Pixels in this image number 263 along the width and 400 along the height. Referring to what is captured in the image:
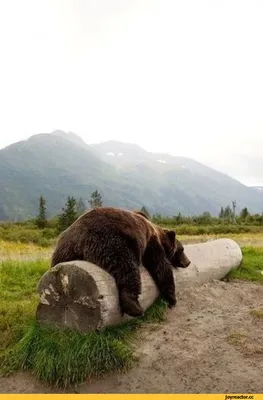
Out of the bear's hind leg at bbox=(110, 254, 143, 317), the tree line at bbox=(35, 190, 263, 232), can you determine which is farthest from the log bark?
the tree line at bbox=(35, 190, 263, 232)

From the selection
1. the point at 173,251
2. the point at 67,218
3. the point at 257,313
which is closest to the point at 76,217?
the point at 67,218

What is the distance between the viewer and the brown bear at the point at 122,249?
6.19 metres

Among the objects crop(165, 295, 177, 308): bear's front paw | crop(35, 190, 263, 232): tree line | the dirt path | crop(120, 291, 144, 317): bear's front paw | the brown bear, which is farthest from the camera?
crop(35, 190, 263, 232): tree line

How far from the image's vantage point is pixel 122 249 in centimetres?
627

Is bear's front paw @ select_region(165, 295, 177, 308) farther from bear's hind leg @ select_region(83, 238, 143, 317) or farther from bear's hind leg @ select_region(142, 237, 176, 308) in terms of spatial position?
bear's hind leg @ select_region(83, 238, 143, 317)

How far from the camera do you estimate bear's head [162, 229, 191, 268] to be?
820 centimetres

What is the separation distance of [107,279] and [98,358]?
→ 43.1 inches

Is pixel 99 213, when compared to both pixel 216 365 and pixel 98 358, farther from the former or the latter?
pixel 216 365

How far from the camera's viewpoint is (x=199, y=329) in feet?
21.9

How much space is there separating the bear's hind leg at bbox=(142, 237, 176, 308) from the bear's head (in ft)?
2.28

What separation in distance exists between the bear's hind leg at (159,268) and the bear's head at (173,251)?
2.28 ft

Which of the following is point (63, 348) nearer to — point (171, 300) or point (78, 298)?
point (78, 298)

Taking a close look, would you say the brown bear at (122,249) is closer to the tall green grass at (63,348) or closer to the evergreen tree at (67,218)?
the tall green grass at (63,348)

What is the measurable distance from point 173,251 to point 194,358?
9.39ft
